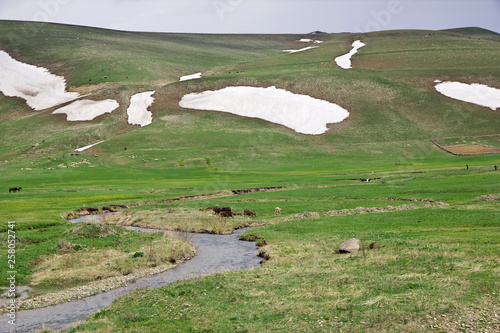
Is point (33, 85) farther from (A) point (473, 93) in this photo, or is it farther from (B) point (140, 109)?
(A) point (473, 93)

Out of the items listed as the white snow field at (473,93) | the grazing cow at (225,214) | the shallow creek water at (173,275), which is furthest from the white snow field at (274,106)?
the shallow creek water at (173,275)

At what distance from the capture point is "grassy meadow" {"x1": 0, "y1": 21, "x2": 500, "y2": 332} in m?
18.9

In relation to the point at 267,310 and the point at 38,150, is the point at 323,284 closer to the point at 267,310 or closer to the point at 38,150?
the point at 267,310

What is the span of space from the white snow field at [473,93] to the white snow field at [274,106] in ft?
93.1

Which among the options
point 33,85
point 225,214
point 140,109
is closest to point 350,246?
point 225,214

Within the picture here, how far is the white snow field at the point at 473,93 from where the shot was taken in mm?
110281

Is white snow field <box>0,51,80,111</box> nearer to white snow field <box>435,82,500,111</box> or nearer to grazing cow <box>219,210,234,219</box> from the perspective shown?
grazing cow <box>219,210,234,219</box>

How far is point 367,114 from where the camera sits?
108750 millimetres

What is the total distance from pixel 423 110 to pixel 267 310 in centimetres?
10121

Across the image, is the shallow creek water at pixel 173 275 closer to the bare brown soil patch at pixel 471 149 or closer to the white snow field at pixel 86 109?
the bare brown soil patch at pixel 471 149

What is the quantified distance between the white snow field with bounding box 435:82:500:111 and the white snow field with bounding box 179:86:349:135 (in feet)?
93.1

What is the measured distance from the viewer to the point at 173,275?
1091 inches

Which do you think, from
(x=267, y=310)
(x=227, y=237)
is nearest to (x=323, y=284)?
(x=267, y=310)

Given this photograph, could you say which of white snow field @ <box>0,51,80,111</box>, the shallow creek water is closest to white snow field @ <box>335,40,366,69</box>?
white snow field @ <box>0,51,80,111</box>
